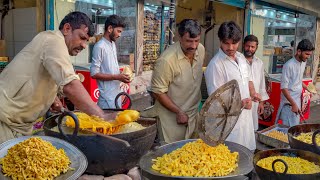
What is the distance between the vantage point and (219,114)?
2350 mm

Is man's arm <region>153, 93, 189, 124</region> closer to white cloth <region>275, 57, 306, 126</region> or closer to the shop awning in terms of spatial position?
white cloth <region>275, 57, 306, 126</region>

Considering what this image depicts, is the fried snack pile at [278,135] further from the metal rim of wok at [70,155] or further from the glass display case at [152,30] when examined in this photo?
the glass display case at [152,30]

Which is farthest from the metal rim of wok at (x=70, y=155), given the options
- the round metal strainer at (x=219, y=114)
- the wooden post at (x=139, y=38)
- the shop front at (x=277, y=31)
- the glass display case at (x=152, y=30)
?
the shop front at (x=277, y=31)

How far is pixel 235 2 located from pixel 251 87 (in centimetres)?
642

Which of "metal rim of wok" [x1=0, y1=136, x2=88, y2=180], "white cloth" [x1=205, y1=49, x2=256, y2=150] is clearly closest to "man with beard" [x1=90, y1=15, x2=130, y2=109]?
"white cloth" [x1=205, y1=49, x2=256, y2=150]

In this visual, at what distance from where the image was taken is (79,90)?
2314 mm

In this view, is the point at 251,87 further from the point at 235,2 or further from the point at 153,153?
the point at 235,2

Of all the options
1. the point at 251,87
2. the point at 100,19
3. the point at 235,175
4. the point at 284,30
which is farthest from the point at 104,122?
the point at 284,30

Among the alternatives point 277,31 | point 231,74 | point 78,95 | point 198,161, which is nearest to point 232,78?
point 231,74

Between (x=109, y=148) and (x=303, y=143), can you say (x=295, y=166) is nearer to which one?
(x=303, y=143)

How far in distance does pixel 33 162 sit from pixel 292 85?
4.77 m

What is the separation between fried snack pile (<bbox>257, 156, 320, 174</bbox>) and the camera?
2309 mm

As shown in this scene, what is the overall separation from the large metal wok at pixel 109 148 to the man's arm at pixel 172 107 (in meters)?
0.86

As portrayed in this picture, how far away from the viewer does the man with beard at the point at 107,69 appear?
4570 mm
